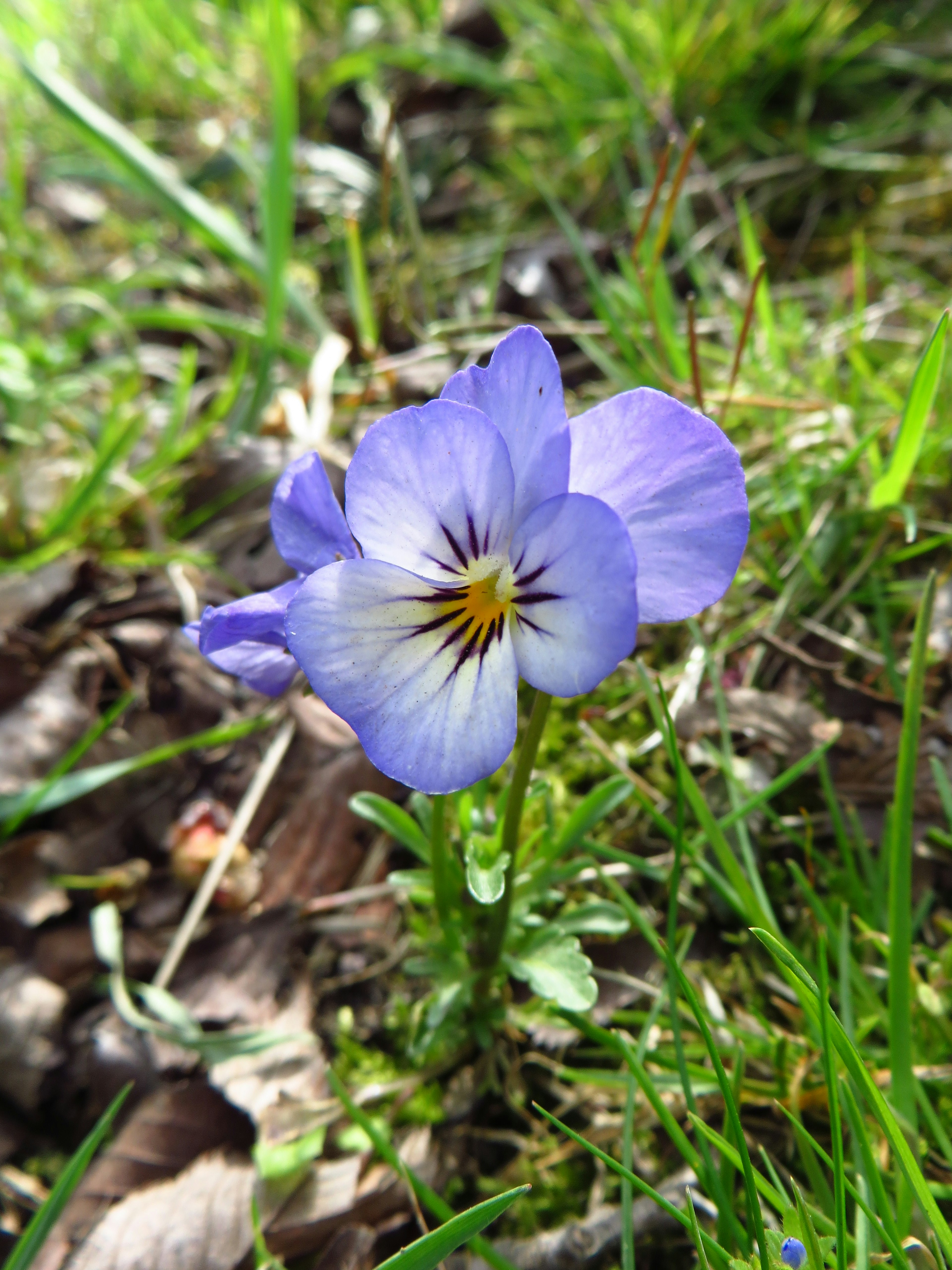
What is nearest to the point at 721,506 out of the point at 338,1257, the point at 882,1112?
the point at 882,1112

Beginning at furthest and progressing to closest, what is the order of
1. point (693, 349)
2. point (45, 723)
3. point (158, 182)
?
point (158, 182) < point (45, 723) < point (693, 349)

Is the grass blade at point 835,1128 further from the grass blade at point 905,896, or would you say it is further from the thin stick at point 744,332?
the thin stick at point 744,332

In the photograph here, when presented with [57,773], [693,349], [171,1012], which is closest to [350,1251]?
[171,1012]

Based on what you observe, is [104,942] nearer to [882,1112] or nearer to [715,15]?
[882,1112]

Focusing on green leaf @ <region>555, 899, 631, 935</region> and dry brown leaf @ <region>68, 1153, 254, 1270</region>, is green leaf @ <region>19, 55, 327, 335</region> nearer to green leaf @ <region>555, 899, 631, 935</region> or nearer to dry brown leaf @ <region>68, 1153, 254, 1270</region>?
green leaf @ <region>555, 899, 631, 935</region>

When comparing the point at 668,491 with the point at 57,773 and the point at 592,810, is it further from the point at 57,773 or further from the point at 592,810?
the point at 57,773
